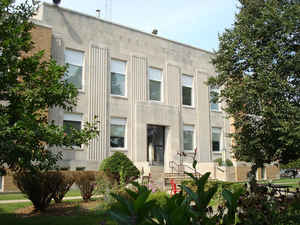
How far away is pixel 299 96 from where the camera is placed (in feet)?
38.5

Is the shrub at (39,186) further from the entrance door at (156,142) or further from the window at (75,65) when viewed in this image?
the entrance door at (156,142)

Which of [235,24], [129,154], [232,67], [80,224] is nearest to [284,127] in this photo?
[232,67]

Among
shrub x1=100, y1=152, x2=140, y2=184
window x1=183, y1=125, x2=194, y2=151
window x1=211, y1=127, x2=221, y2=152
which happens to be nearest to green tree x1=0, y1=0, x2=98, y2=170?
shrub x1=100, y1=152, x2=140, y2=184

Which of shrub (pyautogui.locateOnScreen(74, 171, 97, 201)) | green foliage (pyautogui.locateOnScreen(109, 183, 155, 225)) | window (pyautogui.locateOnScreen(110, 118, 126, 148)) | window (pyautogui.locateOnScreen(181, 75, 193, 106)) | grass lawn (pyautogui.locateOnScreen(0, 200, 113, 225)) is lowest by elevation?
grass lawn (pyautogui.locateOnScreen(0, 200, 113, 225))

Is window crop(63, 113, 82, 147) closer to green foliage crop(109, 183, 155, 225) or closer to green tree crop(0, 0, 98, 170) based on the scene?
green tree crop(0, 0, 98, 170)

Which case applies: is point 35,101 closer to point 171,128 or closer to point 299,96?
point 299,96

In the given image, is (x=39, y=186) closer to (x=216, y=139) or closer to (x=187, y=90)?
(x=187, y=90)

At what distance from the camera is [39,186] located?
382 inches

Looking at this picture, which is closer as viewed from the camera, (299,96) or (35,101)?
(35,101)

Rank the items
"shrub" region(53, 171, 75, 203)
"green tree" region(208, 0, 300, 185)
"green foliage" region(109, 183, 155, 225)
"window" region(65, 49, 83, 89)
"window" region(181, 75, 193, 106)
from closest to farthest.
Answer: "green foliage" region(109, 183, 155, 225) → "shrub" region(53, 171, 75, 203) → "green tree" region(208, 0, 300, 185) → "window" region(65, 49, 83, 89) → "window" region(181, 75, 193, 106)

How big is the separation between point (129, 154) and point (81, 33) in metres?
8.77

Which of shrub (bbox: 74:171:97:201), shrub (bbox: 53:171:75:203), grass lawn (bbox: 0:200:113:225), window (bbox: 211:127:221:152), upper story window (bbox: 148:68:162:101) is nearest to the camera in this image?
grass lawn (bbox: 0:200:113:225)

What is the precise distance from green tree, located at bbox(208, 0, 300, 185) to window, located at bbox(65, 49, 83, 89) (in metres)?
10.3

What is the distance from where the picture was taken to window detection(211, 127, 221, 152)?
89.0 ft
